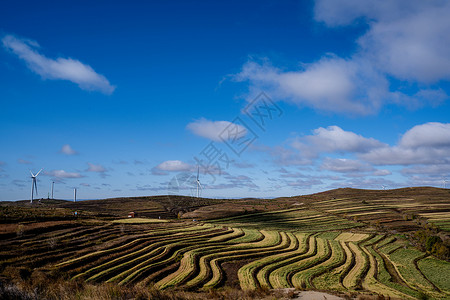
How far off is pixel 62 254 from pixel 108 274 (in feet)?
31.4

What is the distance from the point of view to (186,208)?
136 metres

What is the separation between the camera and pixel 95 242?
45.2m

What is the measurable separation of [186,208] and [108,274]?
104 metres

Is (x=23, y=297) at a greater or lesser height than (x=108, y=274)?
greater

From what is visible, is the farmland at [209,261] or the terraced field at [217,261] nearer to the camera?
the farmland at [209,261]

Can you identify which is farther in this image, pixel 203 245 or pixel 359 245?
pixel 359 245

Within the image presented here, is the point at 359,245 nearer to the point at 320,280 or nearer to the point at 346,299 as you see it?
the point at 320,280

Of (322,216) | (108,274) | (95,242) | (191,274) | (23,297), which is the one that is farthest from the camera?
(322,216)

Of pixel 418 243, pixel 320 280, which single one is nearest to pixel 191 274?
pixel 320 280

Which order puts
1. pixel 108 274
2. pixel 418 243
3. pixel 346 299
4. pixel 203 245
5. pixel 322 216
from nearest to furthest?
pixel 346 299 < pixel 108 274 < pixel 203 245 < pixel 418 243 < pixel 322 216

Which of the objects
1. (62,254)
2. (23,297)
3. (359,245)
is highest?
(23,297)

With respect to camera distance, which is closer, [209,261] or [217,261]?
[209,261]

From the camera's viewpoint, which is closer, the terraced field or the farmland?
the farmland

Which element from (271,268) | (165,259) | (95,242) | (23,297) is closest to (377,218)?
(271,268)
